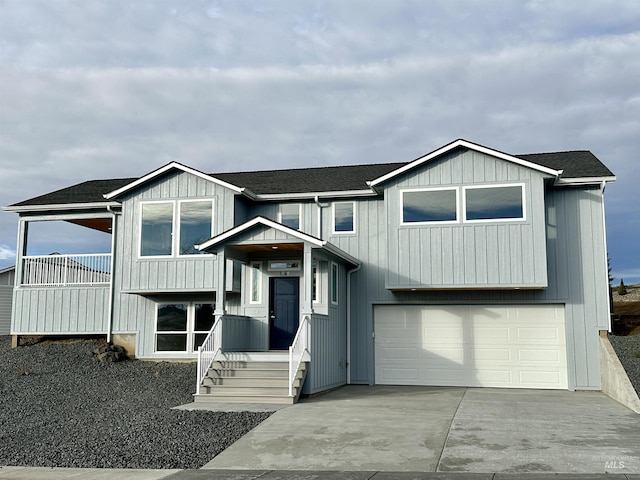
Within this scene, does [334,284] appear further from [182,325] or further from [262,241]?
[182,325]

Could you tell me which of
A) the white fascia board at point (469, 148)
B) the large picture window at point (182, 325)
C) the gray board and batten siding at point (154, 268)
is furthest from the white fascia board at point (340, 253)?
the large picture window at point (182, 325)

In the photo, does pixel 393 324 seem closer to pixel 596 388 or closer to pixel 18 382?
pixel 596 388

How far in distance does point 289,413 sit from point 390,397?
10.0ft

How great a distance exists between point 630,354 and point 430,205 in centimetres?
539

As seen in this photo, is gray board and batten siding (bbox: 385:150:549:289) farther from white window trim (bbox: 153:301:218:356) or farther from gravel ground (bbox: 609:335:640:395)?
white window trim (bbox: 153:301:218:356)

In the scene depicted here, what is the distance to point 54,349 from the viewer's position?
1762cm

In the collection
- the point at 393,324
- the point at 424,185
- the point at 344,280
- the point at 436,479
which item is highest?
the point at 424,185

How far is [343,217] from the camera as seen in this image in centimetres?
1733

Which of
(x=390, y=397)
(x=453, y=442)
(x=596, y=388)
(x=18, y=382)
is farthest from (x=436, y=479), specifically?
(x=18, y=382)

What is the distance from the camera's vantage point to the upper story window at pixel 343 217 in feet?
56.5

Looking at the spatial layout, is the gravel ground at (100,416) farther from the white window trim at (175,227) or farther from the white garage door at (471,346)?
the white garage door at (471,346)

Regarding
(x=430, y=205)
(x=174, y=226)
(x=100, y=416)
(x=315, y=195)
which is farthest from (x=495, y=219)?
(x=100, y=416)

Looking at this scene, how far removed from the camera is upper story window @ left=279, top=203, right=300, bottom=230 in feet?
57.4

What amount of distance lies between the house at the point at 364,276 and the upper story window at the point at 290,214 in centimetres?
3
